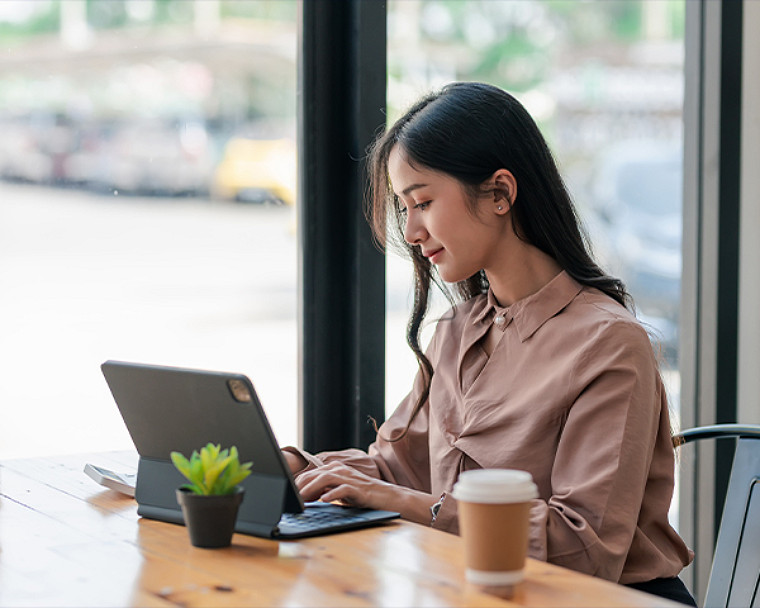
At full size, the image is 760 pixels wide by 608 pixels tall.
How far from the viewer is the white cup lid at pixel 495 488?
1.02m

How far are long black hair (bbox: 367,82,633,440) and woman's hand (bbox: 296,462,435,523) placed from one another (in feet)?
1.44

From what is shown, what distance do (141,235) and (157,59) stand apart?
0.34m

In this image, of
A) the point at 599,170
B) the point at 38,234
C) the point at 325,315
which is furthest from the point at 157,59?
the point at 599,170

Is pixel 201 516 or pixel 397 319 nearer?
pixel 201 516

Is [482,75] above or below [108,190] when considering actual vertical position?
above

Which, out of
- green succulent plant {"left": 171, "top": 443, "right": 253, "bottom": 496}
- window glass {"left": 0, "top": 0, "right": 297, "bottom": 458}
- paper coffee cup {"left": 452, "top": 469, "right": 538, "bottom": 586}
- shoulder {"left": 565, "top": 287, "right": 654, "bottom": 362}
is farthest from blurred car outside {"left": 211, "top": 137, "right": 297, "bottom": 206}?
paper coffee cup {"left": 452, "top": 469, "right": 538, "bottom": 586}

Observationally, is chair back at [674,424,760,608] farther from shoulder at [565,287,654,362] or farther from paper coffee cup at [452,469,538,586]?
paper coffee cup at [452,469,538,586]

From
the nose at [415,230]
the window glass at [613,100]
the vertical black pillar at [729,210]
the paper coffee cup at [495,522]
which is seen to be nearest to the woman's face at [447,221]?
the nose at [415,230]

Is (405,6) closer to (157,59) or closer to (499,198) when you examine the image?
(157,59)

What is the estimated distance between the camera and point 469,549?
3.44 ft

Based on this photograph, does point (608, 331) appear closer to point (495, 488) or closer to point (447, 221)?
point (447, 221)

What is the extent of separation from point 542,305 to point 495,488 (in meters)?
0.62

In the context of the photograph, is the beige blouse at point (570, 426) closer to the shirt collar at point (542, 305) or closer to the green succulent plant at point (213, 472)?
the shirt collar at point (542, 305)

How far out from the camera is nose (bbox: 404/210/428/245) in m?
1.65
